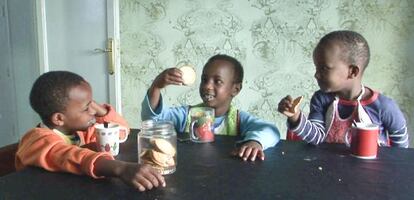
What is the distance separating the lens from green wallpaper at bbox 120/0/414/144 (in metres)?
2.82

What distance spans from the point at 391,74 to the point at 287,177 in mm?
2181

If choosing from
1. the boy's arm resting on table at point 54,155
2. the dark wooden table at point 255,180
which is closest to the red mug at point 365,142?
the dark wooden table at point 255,180

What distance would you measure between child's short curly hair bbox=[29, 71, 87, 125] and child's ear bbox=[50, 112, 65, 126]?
1 cm

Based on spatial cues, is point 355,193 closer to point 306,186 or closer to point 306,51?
point 306,186

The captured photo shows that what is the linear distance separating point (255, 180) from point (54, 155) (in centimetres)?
54

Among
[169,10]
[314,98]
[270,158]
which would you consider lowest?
[270,158]

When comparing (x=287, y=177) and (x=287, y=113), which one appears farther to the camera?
(x=287, y=113)

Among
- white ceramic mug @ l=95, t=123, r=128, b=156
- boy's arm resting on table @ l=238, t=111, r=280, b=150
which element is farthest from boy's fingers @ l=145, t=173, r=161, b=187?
boy's arm resting on table @ l=238, t=111, r=280, b=150

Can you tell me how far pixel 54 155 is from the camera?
42.8 inches

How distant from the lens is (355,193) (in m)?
0.92

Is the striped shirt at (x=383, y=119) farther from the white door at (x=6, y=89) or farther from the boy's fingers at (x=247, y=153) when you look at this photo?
the white door at (x=6, y=89)

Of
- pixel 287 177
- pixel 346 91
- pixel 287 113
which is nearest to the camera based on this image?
pixel 287 177

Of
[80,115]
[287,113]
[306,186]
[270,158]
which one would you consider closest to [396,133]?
[287,113]

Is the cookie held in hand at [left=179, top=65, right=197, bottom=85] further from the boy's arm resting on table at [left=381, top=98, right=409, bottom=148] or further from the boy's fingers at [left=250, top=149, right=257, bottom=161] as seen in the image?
the boy's arm resting on table at [left=381, top=98, right=409, bottom=148]
